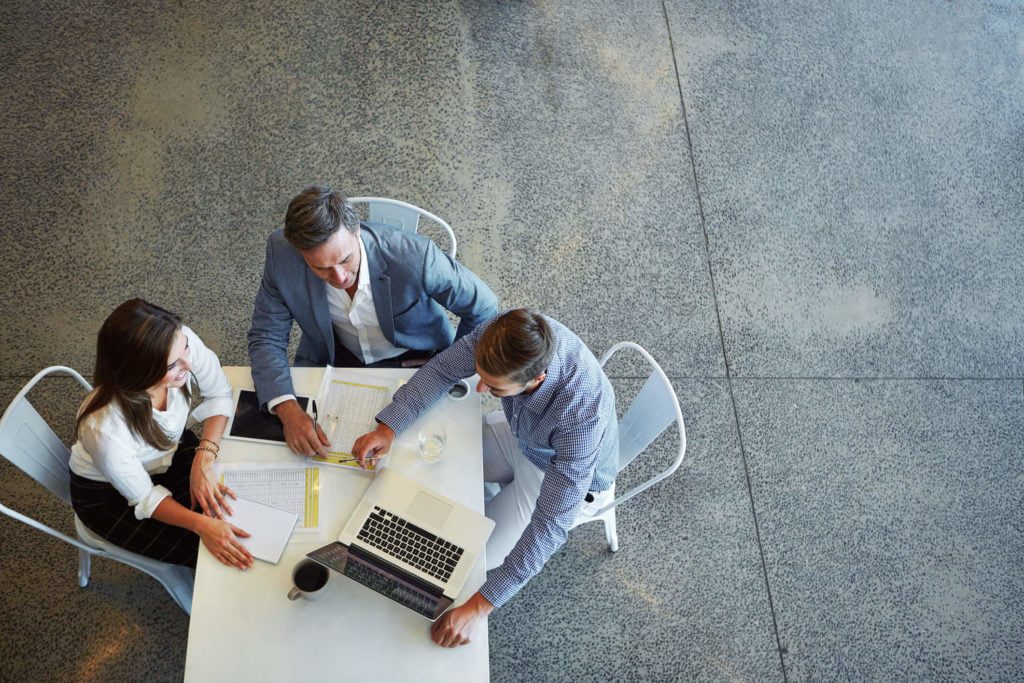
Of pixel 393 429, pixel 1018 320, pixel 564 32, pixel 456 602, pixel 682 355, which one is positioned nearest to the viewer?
pixel 456 602

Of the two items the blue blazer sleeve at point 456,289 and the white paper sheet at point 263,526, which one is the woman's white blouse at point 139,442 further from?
the blue blazer sleeve at point 456,289

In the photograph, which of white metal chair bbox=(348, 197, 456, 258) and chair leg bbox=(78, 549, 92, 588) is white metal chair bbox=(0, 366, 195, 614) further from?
white metal chair bbox=(348, 197, 456, 258)

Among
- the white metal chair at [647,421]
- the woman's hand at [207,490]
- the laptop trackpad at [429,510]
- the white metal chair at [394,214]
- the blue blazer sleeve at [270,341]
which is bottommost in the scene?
the white metal chair at [647,421]

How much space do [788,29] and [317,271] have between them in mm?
2950

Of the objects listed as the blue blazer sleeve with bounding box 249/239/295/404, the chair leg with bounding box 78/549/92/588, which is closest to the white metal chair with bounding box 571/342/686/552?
the blue blazer sleeve with bounding box 249/239/295/404

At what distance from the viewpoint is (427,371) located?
183 centimetres

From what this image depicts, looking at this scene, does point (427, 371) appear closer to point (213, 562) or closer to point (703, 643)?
point (213, 562)

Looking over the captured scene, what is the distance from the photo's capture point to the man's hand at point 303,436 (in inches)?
67.8

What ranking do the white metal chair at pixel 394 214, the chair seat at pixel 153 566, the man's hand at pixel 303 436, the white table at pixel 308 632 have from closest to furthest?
the white table at pixel 308 632, the man's hand at pixel 303 436, the chair seat at pixel 153 566, the white metal chair at pixel 394 214

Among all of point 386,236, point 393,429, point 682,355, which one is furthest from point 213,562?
point 682,355

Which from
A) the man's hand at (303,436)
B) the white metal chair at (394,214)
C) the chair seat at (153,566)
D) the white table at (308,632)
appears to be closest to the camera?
the white table at (308,632)

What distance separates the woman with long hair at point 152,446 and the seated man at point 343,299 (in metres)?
0.17

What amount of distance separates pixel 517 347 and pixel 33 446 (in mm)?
1168

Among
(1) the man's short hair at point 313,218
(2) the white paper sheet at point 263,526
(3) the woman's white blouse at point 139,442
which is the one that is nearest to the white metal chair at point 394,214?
(1) the man's short hair at point 313,218
